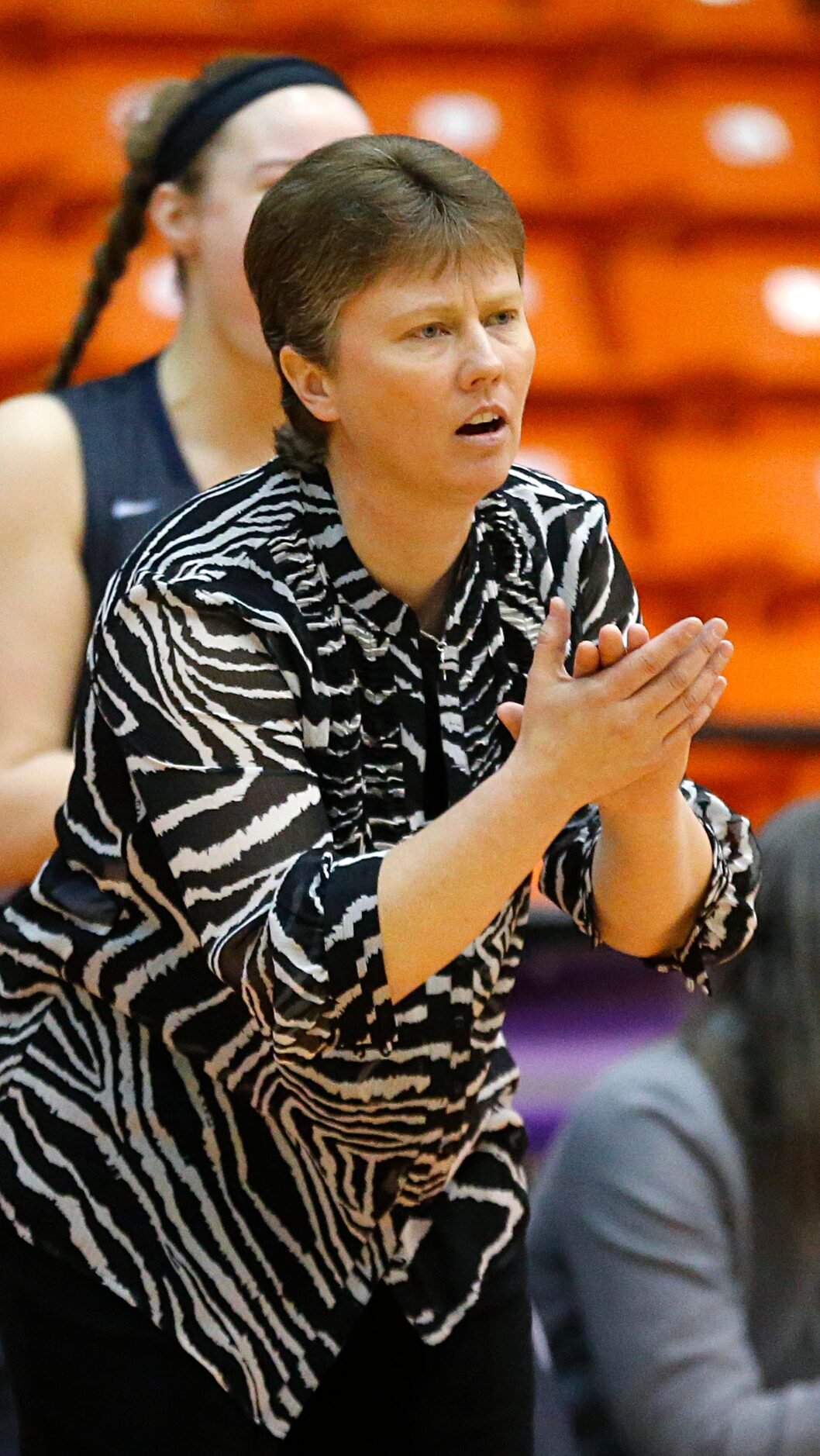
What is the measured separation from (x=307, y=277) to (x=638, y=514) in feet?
5.79

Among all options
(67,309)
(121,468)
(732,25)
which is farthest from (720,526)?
(121,468)

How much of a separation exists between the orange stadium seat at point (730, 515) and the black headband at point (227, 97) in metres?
1.11

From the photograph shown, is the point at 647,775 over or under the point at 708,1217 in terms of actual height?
over

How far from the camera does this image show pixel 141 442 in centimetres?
162

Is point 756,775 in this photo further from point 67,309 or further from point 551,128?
point 67,309

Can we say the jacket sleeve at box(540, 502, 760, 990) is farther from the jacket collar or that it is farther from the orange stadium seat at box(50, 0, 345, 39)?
the orange stadium seat at box(50, 0, 345, 39)

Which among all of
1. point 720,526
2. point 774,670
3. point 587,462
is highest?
point 587,462

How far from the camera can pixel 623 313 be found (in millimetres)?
2824

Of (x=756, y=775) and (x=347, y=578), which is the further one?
(x=756, y=775)

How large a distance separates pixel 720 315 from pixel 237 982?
209 cm

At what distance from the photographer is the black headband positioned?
1680 mm

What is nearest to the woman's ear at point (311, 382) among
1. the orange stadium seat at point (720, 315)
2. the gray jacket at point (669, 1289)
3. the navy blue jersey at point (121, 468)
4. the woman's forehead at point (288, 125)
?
the navy blue jersey at point (121, 468)

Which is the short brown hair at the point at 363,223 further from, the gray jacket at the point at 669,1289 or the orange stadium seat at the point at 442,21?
the orange stadium seat at the point at 442,21

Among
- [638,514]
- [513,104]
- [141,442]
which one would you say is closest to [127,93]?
[513,104]
